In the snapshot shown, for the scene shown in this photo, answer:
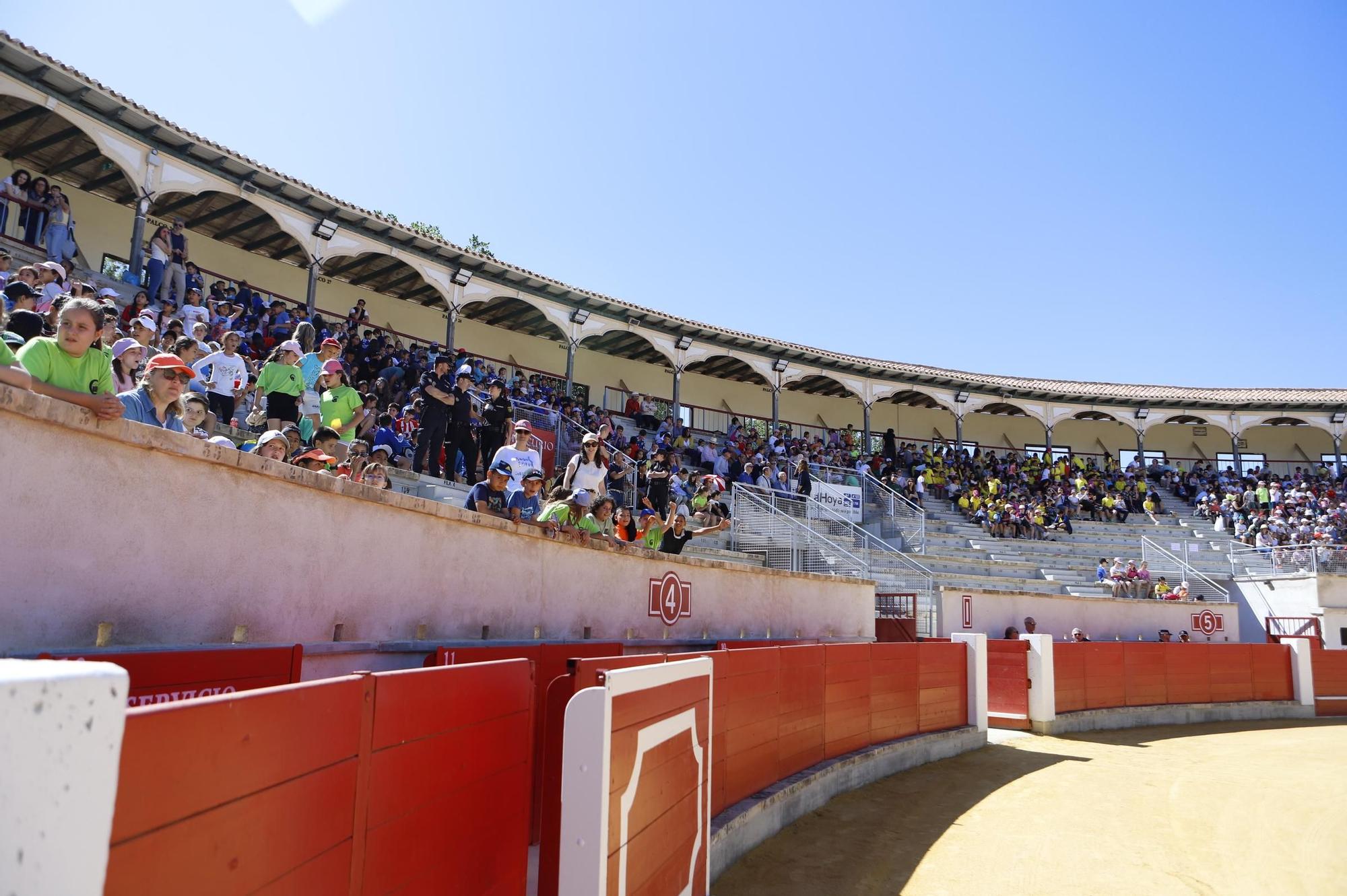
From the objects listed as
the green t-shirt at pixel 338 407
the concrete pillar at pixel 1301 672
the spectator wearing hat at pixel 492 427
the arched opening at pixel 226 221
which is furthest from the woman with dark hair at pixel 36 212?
the concrete pillar at pixel 1301 672

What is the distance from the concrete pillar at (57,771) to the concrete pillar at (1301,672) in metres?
19.2

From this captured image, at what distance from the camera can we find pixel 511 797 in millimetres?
3162

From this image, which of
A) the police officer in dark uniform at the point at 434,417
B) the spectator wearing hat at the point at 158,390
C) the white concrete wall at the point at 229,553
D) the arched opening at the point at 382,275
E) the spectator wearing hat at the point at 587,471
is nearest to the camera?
the white concrete wall at the point at 229,553

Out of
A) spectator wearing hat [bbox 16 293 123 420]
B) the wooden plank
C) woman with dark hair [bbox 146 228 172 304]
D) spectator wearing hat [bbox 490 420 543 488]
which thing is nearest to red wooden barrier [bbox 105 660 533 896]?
the wooden plank

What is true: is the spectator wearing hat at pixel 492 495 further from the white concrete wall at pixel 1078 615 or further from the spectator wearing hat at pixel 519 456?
the white concrete wall at pixel 1078 615

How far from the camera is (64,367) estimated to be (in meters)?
3.71

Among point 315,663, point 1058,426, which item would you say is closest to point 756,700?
point 315,663

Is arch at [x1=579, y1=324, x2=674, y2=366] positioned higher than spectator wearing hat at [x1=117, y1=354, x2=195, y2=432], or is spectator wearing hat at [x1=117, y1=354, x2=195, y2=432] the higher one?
arch at [x1=579, y1=324, x2=674, y2=366]

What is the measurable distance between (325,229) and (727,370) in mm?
13844

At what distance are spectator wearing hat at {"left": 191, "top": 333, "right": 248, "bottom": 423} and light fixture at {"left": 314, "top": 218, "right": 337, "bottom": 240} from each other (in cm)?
1042

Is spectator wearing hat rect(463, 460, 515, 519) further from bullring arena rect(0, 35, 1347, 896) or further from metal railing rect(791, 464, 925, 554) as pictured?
metal railing rect(791, 464, 925, 554)

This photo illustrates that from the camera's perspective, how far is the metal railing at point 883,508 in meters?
20.2

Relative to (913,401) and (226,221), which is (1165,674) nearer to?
(913,401)

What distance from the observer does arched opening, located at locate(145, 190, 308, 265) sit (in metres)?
16.9
